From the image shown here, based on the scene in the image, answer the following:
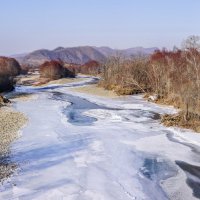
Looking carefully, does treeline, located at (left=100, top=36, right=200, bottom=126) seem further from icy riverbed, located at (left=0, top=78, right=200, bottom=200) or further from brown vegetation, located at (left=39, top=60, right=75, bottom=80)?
brown vegetation, located at (left=39, top=60, right=75, bottom=80)

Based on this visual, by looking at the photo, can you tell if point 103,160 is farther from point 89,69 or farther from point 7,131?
point 89,69

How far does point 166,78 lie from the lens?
43469 mm

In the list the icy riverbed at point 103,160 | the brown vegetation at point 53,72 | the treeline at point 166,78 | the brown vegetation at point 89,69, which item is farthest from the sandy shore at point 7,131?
the brown vegetation at point 89,69

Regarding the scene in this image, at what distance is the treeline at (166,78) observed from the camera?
29234 millimetres

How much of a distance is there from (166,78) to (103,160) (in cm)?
2642

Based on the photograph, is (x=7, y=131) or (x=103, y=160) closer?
(x=103, y=160)

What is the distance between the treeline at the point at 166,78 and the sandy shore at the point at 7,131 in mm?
10542

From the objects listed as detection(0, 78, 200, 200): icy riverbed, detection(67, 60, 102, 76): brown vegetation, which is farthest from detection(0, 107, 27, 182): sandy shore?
detection(67, 60, 102, 76): brown vegetation

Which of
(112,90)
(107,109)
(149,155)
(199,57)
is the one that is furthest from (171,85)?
(149,155)

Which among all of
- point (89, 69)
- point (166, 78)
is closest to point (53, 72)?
point (89, 69)

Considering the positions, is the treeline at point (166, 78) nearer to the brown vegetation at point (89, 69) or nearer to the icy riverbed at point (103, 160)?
the icy riverbed at point (103, 160)

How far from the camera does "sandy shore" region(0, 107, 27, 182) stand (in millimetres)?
16641

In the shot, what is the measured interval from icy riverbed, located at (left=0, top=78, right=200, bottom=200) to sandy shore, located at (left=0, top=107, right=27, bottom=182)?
372 millimetres

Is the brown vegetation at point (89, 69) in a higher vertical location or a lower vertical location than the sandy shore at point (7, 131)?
lower
